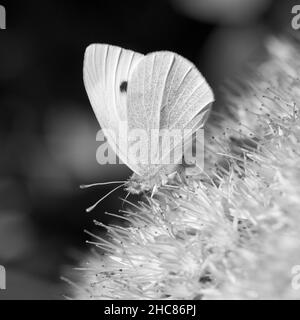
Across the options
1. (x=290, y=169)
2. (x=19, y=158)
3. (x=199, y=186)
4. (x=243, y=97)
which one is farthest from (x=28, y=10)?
(x=290, y=169)

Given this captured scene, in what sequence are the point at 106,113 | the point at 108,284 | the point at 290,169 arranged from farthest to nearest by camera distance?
the point at 106,113 → the point at 108,284 → the point at 290,169

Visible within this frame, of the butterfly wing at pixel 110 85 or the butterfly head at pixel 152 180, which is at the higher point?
the butterfly wing at pixel 110 85

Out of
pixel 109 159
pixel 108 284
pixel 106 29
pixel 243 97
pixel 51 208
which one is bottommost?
pixel 108 284

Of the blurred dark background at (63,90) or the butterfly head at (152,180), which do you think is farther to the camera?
the blurred dark background at (63,90)

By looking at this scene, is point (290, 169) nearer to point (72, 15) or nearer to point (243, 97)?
point (243, 97)

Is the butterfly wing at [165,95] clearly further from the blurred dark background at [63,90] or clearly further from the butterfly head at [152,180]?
the blurred dark background at [63,90]

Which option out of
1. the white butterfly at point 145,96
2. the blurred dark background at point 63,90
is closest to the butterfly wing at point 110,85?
the white butterfly at point 145,96

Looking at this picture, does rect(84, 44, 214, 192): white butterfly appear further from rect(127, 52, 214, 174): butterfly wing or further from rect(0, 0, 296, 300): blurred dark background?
rect(0, 0, 296, 300): blurred dark background

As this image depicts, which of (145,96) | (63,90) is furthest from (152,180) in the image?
(63,90)
